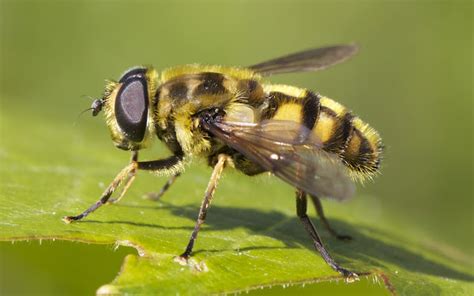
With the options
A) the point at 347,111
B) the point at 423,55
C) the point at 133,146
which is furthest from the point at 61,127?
the point at 423,55

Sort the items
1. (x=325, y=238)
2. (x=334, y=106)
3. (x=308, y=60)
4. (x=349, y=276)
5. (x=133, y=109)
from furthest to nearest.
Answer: (x=308, y=60) < (x=325, y=238) < (x=334, y=106) < (x=133, y=109) < (x=349, y=276)

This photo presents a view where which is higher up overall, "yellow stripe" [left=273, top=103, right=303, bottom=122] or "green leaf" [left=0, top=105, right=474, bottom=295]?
"yellow stripe" [left=273, top=103, right=303, bottom=122]

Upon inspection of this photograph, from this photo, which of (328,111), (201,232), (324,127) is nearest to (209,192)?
(201,232)

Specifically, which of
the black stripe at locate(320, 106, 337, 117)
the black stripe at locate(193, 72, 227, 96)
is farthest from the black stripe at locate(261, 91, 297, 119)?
the black stripe at locate(193, 72, 227, 96)

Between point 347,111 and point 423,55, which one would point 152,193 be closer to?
point 347,111

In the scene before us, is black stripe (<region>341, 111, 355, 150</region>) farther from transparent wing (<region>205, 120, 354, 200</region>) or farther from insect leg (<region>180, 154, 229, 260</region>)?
insect leg (<region>180, 154, 229, 260</region>)

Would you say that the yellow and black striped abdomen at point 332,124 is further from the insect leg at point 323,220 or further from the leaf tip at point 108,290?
the leaf tip at point 108,290

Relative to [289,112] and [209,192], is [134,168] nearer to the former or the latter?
[209,192]
